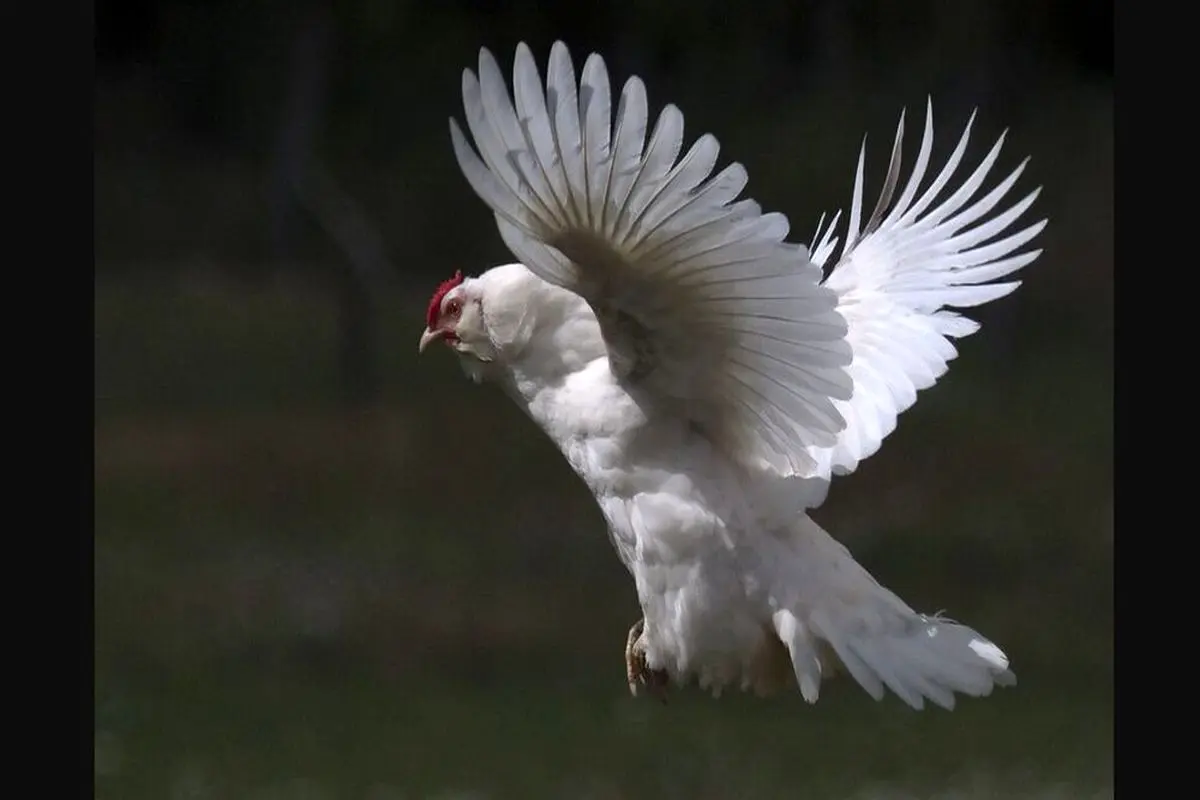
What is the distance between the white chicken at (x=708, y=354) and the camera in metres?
1.95

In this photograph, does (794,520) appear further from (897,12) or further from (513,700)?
(897,12)

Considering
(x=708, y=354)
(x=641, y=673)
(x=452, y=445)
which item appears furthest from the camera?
A: (x=452, y=445)

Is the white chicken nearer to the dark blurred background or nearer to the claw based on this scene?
the claw

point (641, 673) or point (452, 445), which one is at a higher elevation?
point (452, 445)

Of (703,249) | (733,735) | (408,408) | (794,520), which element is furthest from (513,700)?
(703,249)

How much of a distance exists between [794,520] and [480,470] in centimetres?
373

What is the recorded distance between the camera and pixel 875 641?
7.54ft

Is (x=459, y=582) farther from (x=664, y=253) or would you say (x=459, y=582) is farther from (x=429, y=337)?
(x=664, y=253)

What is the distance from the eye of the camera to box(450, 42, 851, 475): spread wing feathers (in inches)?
74.9

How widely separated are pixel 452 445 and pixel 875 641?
4.00m

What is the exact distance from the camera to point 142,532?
19.2 feet

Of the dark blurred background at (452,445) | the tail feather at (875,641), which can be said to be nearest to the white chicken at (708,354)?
the tail feather at (875,641)

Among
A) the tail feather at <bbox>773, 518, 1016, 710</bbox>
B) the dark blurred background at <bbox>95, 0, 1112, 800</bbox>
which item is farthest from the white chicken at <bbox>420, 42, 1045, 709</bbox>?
the dark blurred background at <bbox>95, 0, 1112, 800</bbox>

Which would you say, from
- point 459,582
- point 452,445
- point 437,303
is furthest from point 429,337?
point 452,445
